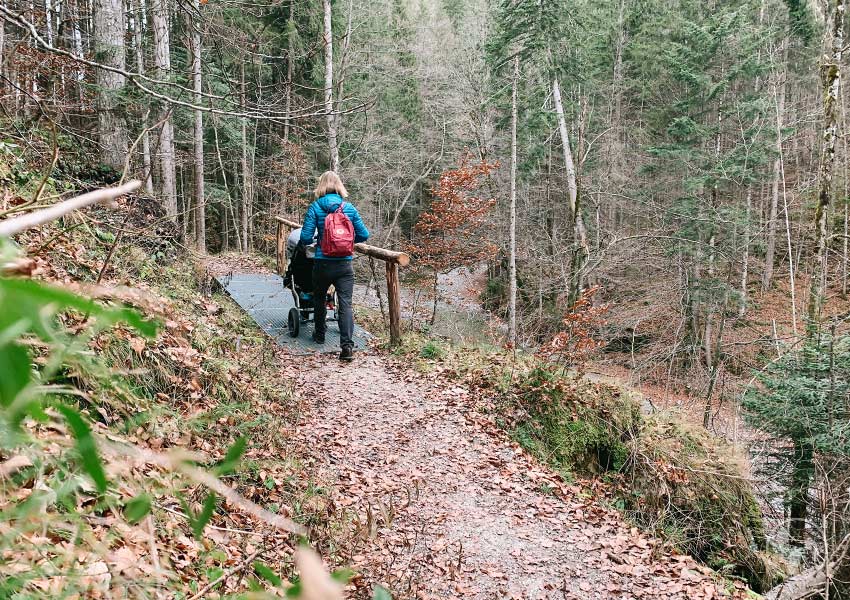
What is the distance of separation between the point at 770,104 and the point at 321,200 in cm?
1709

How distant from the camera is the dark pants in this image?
7.34 meters

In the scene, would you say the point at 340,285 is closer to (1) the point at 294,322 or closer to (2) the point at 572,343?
(1) the point at 294,322

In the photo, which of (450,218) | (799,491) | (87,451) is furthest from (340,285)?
(450,218)

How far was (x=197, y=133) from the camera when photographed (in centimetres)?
1809

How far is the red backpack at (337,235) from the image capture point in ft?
23.0

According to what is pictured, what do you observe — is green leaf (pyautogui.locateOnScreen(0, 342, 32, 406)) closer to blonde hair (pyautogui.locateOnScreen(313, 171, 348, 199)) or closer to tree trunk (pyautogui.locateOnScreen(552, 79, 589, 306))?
blonde hair (pyautogui.locateOnScreen(313, 171, 348, 199))

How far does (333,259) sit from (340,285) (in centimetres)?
37

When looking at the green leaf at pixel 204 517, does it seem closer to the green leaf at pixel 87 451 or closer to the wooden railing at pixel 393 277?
the green leaf at pixel 87 451

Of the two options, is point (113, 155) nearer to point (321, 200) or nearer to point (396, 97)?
point (321, 200)

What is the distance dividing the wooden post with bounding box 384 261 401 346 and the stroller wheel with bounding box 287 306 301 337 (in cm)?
139

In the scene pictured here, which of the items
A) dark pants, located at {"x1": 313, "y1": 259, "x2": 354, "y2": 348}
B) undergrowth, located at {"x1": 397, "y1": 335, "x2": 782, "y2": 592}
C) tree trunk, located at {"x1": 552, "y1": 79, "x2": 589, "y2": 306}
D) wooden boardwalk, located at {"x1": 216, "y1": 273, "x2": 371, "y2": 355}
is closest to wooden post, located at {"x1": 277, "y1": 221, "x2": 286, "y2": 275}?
wooden boardwalk, located at {"x1": 216, "y1": 273, "x2": 371, "y2": 355}

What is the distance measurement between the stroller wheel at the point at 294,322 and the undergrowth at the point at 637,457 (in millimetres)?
2057

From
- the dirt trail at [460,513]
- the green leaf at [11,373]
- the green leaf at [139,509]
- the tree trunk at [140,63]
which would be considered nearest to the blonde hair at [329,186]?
the tree trunk at [140,63]

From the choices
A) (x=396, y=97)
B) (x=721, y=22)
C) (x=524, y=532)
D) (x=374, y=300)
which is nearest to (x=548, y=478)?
(x=524, y=532)
